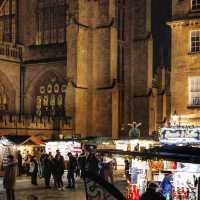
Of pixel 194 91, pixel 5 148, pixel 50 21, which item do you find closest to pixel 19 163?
pixel 5 148

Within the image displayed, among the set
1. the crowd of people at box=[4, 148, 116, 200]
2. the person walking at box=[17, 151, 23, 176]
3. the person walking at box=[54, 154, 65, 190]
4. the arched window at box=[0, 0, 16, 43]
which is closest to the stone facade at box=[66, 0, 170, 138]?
the arched window at box=[0, 0, 16, 43]

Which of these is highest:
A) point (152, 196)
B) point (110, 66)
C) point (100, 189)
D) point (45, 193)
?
point (110, 66)

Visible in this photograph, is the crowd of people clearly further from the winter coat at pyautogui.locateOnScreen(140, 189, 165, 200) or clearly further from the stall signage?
the winter coat at pyautogui.locateOnScreen(140, 189, 165, 200)

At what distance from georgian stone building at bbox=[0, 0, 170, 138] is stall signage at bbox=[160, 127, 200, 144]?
18.3m

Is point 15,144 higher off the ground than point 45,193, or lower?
higher

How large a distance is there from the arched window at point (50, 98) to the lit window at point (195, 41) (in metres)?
20.5

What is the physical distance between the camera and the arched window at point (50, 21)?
48.2 metres

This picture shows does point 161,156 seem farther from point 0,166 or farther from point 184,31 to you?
point 0,166

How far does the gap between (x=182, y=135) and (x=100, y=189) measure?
14154 millimetres

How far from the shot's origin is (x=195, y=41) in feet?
86.9

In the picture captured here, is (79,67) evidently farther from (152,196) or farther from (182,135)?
(152,196)

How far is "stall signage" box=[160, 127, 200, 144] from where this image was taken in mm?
21344

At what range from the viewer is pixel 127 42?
47.5 metres

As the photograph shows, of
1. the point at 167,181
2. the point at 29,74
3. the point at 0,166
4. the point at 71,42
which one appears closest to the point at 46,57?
the point at 29,74
